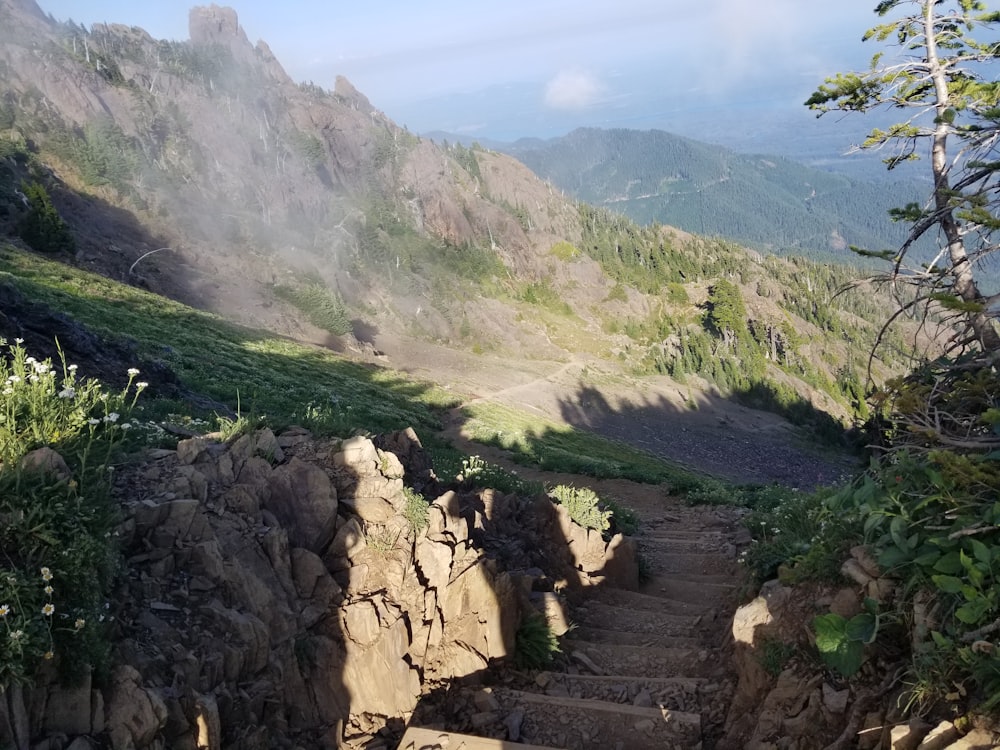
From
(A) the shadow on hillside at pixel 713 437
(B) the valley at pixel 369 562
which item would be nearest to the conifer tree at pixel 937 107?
(B) the valley at pixel 369 562

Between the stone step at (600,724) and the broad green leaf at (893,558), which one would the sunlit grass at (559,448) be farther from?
the broad green leaf at (893,558)

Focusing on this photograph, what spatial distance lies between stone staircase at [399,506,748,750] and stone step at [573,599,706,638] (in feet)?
0.04

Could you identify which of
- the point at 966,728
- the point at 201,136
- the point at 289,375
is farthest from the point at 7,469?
the point at 201,136

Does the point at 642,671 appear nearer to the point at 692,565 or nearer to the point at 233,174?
the point at 692,565

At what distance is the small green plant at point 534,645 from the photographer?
637cm

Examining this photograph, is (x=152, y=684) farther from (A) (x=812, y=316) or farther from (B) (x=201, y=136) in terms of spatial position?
(A) (x=812, y=316)

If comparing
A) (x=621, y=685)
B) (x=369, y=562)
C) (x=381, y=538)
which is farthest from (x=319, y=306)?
(x=621, y=685)

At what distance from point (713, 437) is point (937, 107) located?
4582cm

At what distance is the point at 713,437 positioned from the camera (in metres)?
52.1

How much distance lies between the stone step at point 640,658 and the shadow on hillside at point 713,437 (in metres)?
33.2

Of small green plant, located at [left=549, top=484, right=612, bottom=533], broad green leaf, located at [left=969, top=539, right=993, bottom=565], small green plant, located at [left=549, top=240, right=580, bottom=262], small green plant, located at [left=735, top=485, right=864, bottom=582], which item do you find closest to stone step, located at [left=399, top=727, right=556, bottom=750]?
small green plant, located at [left=735, top=485, right=864, bottom=582]

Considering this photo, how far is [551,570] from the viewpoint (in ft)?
28.1

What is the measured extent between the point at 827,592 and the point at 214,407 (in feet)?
41.1

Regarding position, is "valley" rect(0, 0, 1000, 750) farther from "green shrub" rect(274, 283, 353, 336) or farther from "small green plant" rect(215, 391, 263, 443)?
"green shrub" rect(274, 283, 353, 336)
